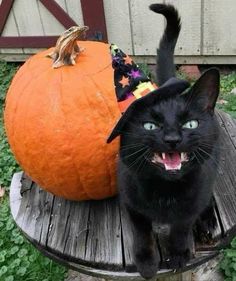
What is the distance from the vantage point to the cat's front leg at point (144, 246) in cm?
117

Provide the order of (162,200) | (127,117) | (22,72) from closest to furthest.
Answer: (127,117) → (162,200) → (22,72)

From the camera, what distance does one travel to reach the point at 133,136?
3.30 feet

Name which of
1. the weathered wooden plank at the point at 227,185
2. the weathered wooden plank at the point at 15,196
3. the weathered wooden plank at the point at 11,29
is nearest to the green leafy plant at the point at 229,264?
the weathered wooden plank at the point at 227,185

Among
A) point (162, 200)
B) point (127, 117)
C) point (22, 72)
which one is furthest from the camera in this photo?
point (22, 72)

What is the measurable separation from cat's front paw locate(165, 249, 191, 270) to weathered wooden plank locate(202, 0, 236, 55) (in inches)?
73.1

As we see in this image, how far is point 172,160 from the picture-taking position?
0.98m

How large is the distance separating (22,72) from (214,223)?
74cm

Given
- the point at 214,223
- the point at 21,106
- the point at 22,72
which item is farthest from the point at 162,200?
the point at 22,72

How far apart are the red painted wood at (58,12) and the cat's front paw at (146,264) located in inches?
80.8

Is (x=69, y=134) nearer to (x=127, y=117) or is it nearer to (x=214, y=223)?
(x=127, y=117)

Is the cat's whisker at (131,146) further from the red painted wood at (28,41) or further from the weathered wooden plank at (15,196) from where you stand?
the red painted wood at (28,41)

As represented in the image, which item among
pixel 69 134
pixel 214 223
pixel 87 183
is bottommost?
pixel 214 223

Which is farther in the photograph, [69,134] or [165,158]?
[69,134]

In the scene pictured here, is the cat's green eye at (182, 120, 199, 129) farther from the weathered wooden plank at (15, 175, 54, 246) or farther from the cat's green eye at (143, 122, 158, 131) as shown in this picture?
the weathered wooden plank at (15, 175, 54, 246)
